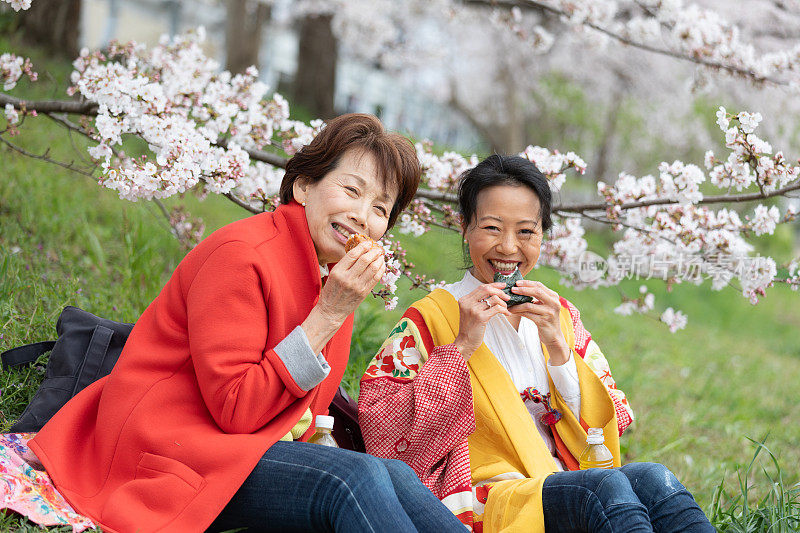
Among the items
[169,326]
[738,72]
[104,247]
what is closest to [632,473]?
[169,326]

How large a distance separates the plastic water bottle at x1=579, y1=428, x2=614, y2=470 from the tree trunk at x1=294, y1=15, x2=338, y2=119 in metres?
7.81

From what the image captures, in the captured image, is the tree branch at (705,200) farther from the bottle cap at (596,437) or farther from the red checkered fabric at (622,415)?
the bottle cap at (596,437)

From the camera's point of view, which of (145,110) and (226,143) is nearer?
(145,110)

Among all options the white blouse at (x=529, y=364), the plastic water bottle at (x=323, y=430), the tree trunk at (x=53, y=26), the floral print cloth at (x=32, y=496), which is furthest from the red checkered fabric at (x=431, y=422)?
the tree trunk at (x=53, y=26)

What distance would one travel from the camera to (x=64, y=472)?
216cm

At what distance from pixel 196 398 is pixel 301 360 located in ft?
1.06

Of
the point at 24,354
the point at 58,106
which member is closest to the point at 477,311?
the point at 24,354

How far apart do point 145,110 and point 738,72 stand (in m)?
3.32

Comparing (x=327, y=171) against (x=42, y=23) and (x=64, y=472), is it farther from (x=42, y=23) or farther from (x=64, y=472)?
(x=42, y=23)

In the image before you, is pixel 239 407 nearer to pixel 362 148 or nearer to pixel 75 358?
pixel 362 148

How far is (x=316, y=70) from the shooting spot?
33.0 feet

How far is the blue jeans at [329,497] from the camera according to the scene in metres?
1.94

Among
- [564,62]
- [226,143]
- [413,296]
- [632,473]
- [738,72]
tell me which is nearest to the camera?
[632,473]

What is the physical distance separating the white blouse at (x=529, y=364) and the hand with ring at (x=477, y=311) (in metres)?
0.19
